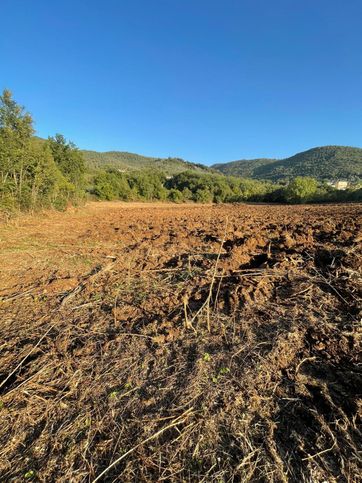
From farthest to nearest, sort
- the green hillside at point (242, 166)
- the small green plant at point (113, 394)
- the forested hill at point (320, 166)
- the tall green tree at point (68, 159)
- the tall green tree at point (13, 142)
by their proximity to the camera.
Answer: the green hillside at point (242, 166), the forested hill at point (320, 166), the tall green tree at point (68, 159), the tall green tree at point (13, 142), the small green plant at point (113, 394)

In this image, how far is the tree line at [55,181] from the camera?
1209 cm

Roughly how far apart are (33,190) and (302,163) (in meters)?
122

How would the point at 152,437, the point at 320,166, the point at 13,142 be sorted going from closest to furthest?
the point at 152,437 → the point at 13,142 → the point at 320,166

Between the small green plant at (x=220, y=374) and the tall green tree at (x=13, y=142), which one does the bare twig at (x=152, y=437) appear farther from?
the tall green tree at (x=13, y=142)

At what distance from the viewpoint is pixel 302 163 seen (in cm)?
11238

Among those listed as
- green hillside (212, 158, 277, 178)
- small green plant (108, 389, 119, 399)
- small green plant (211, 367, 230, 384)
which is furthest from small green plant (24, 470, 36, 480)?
green hillside (212, 158, 277, 178)

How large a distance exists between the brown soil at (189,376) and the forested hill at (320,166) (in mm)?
91724

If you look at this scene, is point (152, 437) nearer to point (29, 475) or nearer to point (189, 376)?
point (189, 376)

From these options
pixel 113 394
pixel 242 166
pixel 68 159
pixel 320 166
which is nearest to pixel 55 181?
pixel 68 159

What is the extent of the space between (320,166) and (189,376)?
11614cm

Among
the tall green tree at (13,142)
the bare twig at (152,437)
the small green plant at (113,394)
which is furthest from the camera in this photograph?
the tall green tree at (13,142)

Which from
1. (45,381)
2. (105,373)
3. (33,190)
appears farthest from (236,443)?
(33,190)

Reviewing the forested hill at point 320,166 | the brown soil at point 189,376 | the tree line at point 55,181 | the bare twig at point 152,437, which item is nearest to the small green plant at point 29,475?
the brown soil at point 189,376

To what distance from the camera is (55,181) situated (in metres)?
15.7
